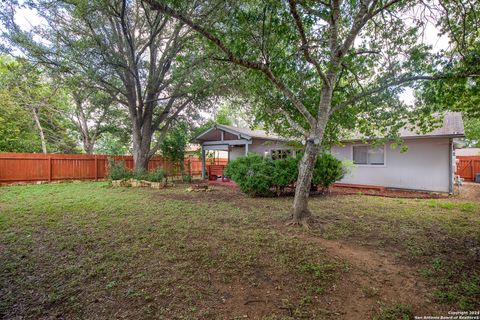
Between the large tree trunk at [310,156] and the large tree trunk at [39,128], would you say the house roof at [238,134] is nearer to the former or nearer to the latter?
the large tree trunk at [310,156]

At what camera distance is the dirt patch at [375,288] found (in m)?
2.34

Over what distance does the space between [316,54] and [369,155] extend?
7726 millimetres

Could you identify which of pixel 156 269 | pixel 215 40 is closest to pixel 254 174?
pixel 215 40

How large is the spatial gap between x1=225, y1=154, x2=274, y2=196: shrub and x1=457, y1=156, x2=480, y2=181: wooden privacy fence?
1527 cm

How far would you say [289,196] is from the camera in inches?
356

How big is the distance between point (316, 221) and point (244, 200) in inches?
131

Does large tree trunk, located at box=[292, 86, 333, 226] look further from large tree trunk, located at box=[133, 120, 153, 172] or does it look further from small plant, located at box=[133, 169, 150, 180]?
large tree trunk, located at box=[133, 120, 153, 172]

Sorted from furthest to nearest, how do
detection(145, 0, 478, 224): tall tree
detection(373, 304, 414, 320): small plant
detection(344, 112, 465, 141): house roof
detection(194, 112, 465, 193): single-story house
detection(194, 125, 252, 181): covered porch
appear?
detection(194, 125, 252, 181): covered porch, detection(194, 112, 465, 193): single-story house, detection(344, 112, 465, 141): house roof, detection(145, 0, 478, 224): tall tree, detection(373, 304, 414, 320): small plant

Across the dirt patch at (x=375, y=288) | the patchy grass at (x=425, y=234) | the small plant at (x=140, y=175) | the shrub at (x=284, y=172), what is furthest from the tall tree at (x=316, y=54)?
the small plant at (x=140, y=175)

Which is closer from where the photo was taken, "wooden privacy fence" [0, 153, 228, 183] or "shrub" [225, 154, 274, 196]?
"shrub" [225, 154, 274, 196]

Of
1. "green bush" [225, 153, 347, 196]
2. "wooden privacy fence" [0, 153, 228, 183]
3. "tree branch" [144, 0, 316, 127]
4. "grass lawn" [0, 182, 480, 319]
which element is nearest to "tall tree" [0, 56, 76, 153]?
"wooden privacy fence" [0, 153, 228, 183]

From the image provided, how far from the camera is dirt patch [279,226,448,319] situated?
7.68ft

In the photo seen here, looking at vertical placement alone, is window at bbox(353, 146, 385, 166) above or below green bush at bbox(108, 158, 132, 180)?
above

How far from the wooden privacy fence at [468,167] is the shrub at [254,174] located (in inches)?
601
